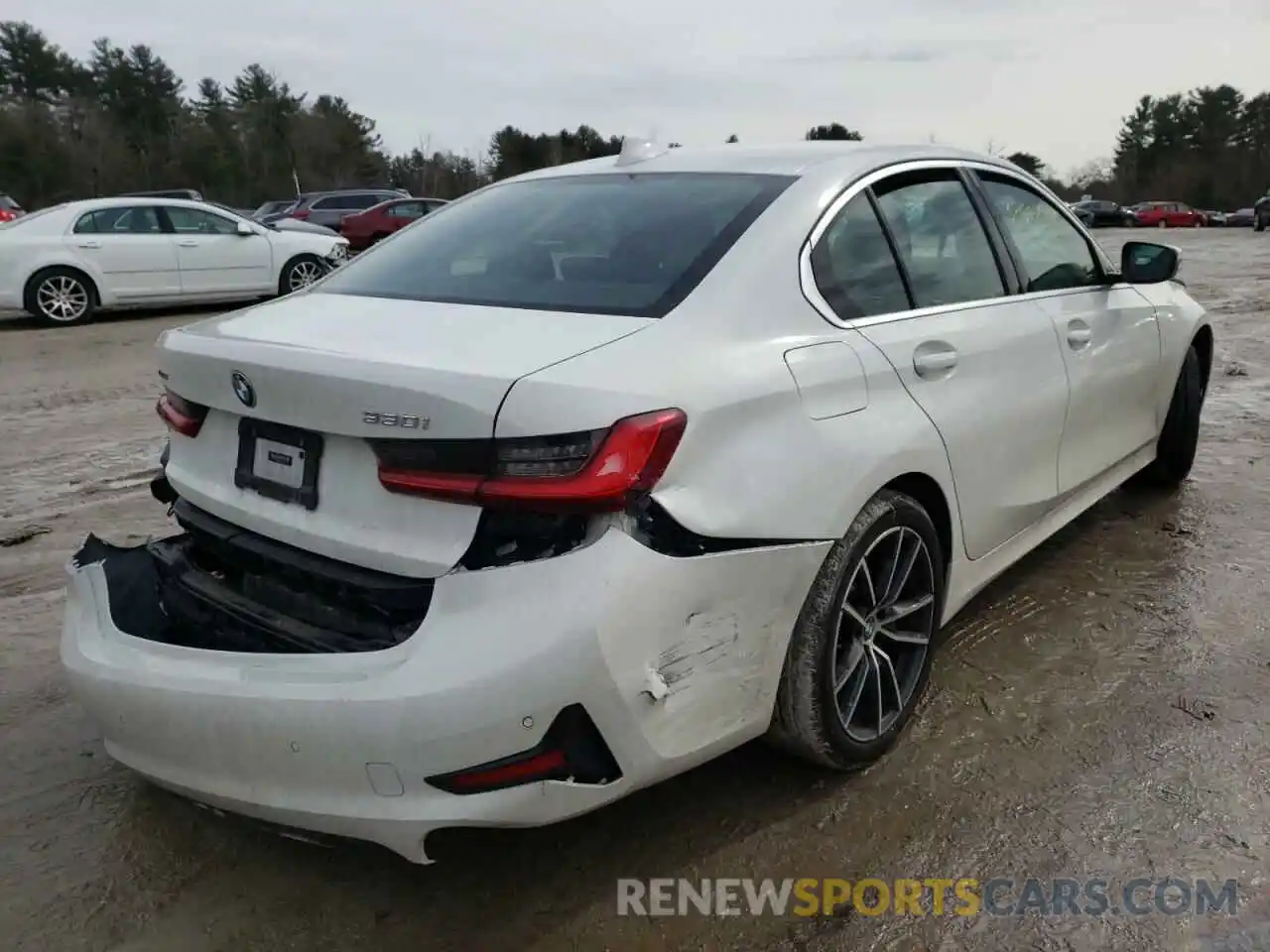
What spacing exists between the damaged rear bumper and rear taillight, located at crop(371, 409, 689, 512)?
0.33 ft

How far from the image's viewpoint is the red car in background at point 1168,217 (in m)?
51.0

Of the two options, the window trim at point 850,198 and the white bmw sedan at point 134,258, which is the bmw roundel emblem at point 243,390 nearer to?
the window trim at point 850,198

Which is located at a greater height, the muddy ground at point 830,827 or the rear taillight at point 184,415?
the rear taillight at point 184,415

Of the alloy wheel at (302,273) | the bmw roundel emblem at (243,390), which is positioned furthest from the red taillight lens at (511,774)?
the alloy wheel at (302,273)

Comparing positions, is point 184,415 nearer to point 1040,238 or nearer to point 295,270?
point 1040,238

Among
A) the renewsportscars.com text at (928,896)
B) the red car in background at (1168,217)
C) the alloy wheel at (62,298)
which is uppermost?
the alloy wheel at (62,298)

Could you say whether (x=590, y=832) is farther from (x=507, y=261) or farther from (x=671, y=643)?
(x=507, y=261)

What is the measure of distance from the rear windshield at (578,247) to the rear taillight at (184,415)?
507 millimetres

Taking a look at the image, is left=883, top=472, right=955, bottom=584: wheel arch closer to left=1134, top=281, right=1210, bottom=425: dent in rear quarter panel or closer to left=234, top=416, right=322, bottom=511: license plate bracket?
left=234, top=416, right=322, bottom=511: license plate bracket

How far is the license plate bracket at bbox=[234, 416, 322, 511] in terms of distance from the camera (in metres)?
2.13

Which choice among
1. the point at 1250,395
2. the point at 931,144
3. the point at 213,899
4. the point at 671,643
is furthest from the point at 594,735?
the point at 1250,395

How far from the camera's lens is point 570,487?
6.12 ft

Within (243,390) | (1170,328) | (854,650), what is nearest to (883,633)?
(854,650)

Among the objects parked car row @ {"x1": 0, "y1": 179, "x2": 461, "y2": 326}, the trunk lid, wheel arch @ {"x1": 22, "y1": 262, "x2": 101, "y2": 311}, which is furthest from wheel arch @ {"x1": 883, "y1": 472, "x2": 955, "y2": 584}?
wheel arch @ {"x1": 22, "y1": 262, "x2": 101, "y2": 311}
